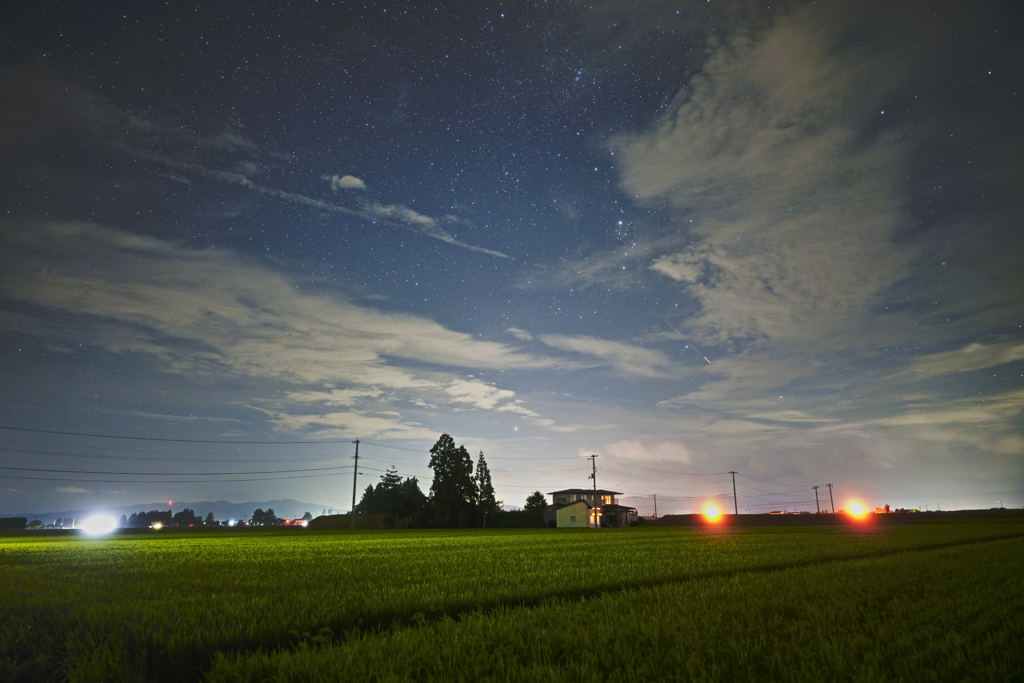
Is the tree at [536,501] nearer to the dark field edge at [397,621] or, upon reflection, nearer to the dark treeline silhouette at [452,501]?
the dark treeline silhouette at [452,501]

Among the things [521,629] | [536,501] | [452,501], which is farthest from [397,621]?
[536,501]

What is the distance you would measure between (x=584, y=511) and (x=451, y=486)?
26536mm

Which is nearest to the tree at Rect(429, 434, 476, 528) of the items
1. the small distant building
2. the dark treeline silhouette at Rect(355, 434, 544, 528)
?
the dark treeline silhouette at Rect(355, 434, 544, 528)

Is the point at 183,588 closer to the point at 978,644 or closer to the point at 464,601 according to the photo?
the point at 464,601

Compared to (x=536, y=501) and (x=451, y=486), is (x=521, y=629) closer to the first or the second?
(x=451, y=486)

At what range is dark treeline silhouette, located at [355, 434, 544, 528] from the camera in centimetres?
9225

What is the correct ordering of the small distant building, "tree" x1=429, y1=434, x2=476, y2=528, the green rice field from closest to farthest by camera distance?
the green rice field < "tree" x1=429, y1=434, x2=476, y2=528 < the small distant building

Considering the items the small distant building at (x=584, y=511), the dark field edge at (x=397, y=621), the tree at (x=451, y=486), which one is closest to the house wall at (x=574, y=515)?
the small distant building at (x=584, y=511)

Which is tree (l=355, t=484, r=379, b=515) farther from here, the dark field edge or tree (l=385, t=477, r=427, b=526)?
the dark field edge

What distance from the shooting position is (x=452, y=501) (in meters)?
92.2

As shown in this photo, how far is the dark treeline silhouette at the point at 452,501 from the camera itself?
92.2 m

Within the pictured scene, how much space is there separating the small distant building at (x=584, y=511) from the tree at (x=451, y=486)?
1713 centimetres

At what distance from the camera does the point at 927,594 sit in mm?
8219

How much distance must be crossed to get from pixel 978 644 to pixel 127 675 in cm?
817
